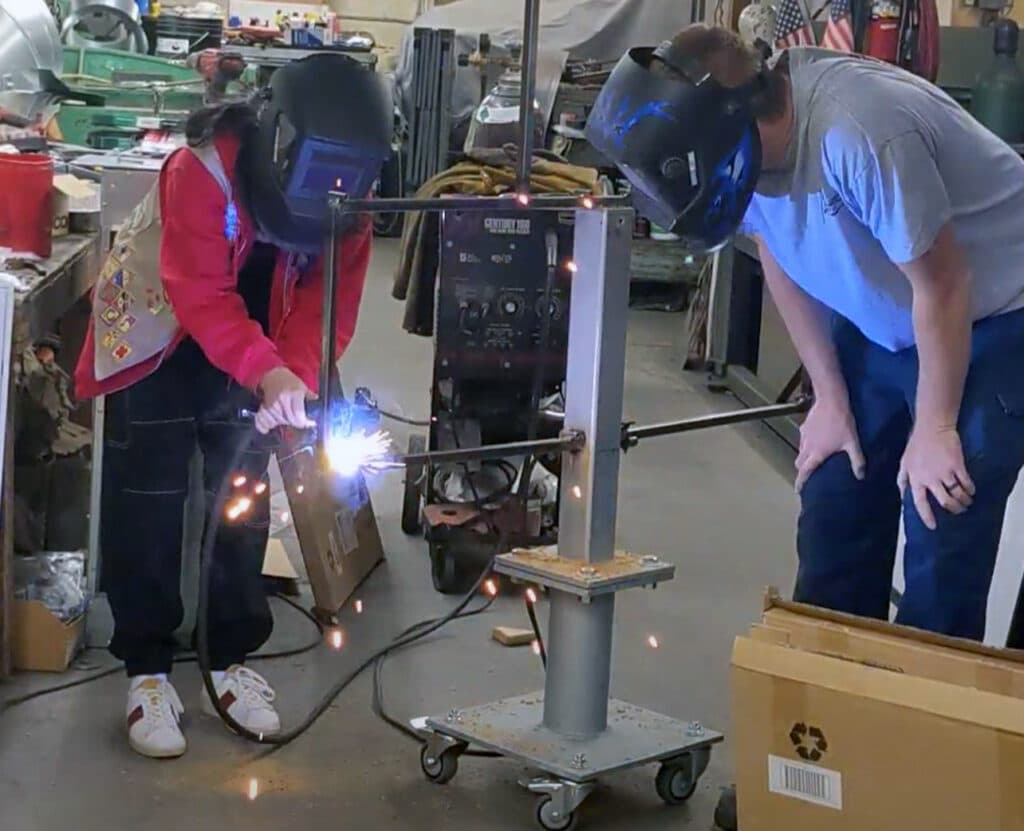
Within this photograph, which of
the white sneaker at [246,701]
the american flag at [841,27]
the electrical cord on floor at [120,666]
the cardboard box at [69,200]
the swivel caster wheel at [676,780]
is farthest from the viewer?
the american flag at [841,27]

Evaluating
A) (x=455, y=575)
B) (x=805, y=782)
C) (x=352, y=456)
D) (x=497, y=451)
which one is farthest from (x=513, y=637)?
(x=805, y=782)

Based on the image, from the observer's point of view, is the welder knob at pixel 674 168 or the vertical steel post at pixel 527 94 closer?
the welder knob at pixel 674 168

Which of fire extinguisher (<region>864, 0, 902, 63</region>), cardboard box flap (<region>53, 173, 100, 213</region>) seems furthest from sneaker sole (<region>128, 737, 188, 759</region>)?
fire extinguisher (<region>864, 0, 902, 63</region>)

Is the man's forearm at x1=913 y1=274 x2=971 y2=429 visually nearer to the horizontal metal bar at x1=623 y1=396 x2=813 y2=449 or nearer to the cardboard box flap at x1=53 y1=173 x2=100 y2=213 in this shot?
the horizontal metal bar at x1=623 y1=396 x2=813 y2=449

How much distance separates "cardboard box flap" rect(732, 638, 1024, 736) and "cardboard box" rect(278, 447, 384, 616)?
56.4 inches

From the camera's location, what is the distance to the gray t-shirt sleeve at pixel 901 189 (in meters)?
1.83

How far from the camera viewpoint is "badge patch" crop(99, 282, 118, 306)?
258 cm

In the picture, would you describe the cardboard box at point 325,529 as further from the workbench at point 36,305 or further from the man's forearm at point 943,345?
the man's forearm at point 943,345

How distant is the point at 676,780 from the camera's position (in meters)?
2.52

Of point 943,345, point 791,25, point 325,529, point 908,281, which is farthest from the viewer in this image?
point 791,25

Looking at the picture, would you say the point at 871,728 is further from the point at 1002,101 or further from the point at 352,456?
the point at 1002,101

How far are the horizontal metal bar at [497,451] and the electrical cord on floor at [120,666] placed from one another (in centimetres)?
97

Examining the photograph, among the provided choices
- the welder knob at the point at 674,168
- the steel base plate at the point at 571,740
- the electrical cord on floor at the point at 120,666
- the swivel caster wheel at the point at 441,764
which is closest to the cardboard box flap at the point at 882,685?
the steel base plate at the point at 571,740

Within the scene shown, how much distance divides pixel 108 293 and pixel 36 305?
0.93 ft
